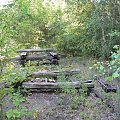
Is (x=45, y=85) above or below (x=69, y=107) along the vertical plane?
above

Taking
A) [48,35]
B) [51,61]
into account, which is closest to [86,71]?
[51,61]

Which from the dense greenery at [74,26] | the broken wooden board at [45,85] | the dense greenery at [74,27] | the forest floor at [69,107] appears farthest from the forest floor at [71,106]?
the dense greenery at [74,26]

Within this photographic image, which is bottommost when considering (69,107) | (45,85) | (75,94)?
(69,107)

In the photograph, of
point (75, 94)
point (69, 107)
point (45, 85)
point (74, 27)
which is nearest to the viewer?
point (69, 107)

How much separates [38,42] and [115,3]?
17.3 feet

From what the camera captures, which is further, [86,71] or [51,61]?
[51,61]

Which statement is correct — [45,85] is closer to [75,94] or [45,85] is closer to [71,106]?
[75,94]

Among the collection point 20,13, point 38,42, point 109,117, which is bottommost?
point 109,117

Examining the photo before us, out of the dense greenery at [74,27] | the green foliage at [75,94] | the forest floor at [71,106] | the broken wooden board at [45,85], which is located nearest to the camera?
the forest floor at [71,106]

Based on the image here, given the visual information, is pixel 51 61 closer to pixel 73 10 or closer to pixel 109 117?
pixel 73 10

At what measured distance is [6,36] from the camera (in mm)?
4195

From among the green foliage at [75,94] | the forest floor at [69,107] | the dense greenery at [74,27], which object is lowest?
the forest floor at [69,107]

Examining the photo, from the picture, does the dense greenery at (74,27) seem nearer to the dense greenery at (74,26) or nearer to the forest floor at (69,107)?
the dense greenery at (74,26)

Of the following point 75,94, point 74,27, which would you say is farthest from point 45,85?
point 74,27
